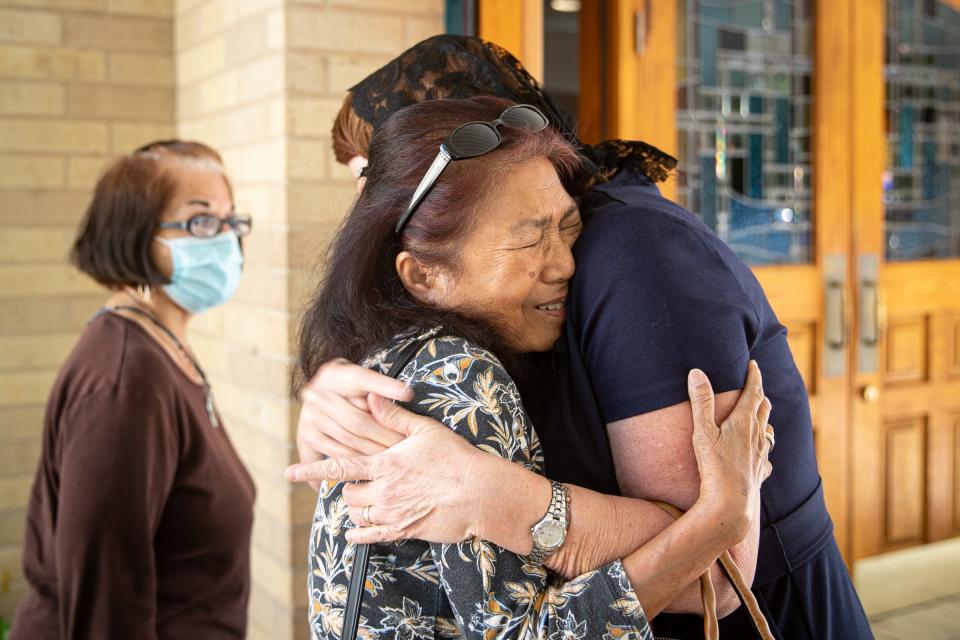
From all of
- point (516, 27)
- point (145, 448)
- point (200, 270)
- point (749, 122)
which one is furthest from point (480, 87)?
point (749, 122)

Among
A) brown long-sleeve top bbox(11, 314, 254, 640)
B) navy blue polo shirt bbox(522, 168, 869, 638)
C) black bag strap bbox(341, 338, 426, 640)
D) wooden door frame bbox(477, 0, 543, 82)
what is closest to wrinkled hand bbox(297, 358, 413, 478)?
black bag strap bbox(341, 338, 426, 640)

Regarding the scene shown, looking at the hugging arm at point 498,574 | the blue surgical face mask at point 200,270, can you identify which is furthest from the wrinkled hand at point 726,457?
the blue surgical face mask at point 200,270

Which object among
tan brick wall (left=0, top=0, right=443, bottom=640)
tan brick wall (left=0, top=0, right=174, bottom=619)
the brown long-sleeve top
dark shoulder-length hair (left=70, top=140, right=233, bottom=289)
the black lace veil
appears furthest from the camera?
tan brick wall (left=0, top=0, right=174, bottom=619)

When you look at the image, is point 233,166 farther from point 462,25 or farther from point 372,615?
point 372,615

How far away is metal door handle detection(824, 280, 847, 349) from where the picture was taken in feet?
12.0

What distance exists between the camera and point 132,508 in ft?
6.83

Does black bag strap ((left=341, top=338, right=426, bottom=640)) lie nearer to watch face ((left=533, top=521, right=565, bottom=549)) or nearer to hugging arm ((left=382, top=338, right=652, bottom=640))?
hugging arm ((left=382, top=338, right=652, bottom=640))

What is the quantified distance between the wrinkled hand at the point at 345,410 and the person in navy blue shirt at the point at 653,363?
0.02 metres

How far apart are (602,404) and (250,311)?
2.10 metres

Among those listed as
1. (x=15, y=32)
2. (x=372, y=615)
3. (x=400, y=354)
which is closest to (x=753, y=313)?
(x=400, y=354)

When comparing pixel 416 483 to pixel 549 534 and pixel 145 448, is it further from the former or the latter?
pixel 145 448

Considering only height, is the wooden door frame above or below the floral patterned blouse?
above

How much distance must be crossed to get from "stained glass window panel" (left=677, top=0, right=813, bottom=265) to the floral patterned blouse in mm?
2387

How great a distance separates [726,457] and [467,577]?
1.13ft
